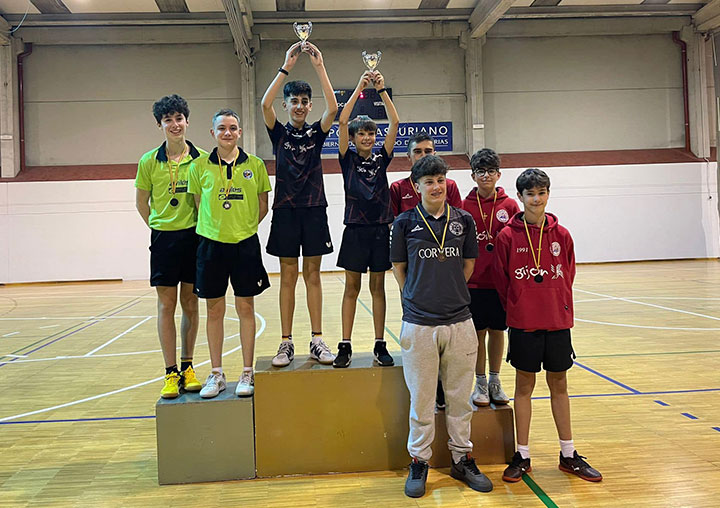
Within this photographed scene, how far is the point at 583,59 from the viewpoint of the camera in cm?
1485

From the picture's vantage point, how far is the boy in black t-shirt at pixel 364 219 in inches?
124

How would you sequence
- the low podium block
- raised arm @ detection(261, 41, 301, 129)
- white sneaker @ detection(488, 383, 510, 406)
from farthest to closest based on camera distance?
raised arm @ detection(261, 41, 301, 129) → white sneaker @ detection(488, 383, 510, 406) → the low podium block

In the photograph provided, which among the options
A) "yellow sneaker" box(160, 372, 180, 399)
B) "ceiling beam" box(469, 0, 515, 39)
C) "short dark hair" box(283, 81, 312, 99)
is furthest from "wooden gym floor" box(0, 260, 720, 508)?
"ceiling beam" box(469, 0, 515, 39)

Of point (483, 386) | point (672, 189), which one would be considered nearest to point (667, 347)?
point (483, 386)

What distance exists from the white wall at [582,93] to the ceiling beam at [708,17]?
734 millimetres

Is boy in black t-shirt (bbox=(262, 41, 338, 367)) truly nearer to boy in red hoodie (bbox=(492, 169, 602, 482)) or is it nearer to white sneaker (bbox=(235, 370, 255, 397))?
white sneaker (bbox=(235, 370, 255, 397))

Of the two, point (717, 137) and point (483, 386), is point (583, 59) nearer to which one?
point (717, 137)

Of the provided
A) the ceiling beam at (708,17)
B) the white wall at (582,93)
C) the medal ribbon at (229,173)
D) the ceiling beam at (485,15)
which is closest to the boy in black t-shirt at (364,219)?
the medal ribbon at (229,173)

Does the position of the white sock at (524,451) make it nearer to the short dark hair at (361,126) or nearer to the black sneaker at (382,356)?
the black sneaker at (382,356)

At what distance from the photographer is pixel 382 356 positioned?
9.75 feet

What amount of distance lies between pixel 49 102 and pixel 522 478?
15266 mm

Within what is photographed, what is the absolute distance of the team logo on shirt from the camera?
104 inches

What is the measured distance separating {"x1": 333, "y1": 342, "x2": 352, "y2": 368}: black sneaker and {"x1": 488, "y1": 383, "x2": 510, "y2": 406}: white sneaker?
0.84 m

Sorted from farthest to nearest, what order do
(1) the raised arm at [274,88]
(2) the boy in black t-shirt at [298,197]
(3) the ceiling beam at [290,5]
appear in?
(3) the ceiling beam at [290,5]
(2) the boy in black t-shirt at [298,197]
(1) the raised arm at [274,88]
